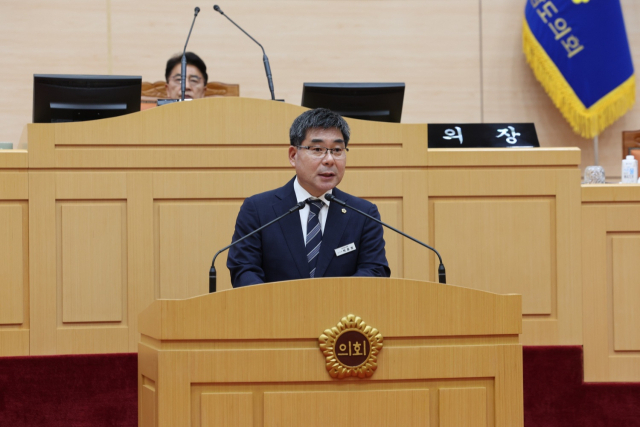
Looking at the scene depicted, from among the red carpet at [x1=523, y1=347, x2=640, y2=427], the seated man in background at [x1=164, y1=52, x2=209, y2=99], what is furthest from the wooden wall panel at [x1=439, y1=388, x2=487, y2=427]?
the seated man in background at [x1=164, y1=52, x2=209, y2=99]

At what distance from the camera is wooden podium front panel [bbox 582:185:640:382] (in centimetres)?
280

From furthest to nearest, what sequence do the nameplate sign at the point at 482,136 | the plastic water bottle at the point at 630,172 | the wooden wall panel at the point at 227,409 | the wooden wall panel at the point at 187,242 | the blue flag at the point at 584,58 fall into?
the blue flag at the point at 584,58 < the plastic water bottle at the point at 630,172 < the nameplate sign at the point at 482,136 < the wooden wall panel at the point at 187,242 < the wooden wall panel at the point at 227,409

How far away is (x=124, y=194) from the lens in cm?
269

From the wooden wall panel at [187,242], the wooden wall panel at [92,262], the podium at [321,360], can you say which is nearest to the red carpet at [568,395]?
the podium at [321,360]

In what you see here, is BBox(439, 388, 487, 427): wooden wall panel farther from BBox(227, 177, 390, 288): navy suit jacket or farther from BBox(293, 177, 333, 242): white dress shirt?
BBox(293, 177, 333, 242): white dress shirt

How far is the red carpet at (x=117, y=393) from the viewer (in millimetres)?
2475

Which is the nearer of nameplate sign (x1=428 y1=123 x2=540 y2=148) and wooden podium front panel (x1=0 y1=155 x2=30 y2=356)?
wooden podium front panel (x1=0 y1=155 x2=30 y2=356)

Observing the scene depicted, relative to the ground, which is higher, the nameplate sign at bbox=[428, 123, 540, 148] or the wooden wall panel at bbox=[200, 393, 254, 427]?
the nameplate sign at bbox=[428, 123, 540, 148]

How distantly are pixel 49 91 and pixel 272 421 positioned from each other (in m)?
1.76

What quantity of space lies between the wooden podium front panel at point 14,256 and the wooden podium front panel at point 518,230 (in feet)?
4.94

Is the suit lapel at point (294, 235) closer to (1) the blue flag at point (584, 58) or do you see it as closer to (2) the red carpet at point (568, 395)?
(2) the red carpet at point (568, 395)

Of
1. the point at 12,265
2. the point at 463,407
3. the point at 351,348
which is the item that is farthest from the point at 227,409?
the point at 12,265

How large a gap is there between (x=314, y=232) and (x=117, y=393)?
3.08 ft

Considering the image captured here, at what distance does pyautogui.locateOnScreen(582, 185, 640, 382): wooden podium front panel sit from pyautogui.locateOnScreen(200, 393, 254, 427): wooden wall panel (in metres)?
1.71
